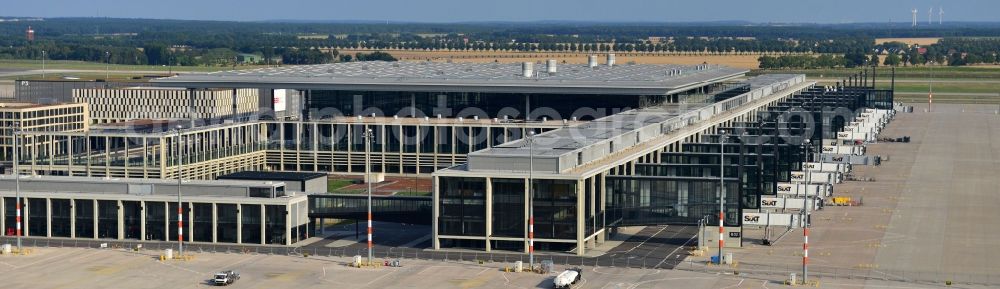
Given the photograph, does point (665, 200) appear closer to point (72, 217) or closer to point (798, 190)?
point (798, 190)

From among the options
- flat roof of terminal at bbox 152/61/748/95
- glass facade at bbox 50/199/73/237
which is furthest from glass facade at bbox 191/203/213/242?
flat roof of terminal at bbox 152/61/748/95

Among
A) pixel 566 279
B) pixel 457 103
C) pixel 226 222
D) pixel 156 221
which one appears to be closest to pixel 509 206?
pixel 566 279

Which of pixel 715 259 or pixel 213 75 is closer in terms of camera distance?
pixel 715 259

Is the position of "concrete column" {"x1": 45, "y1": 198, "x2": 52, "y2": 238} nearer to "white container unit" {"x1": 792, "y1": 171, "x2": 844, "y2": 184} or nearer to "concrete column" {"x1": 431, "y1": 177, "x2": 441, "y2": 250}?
"concrete column" {"x1": 431, "y1": 177, "x2": 441, "y2": 250}

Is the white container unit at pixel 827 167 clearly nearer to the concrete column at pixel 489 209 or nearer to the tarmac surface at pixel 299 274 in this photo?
the concrete column at pixel 489 209

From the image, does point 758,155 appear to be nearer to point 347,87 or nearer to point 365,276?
point 365,276

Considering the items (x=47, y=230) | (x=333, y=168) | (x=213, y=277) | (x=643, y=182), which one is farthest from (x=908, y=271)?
(x=333, y=168)

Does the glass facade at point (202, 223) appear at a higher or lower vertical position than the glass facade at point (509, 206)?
lower

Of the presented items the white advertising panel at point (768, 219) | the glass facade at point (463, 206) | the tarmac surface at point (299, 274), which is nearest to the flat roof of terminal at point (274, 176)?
the glass facade at point (463, 206)
